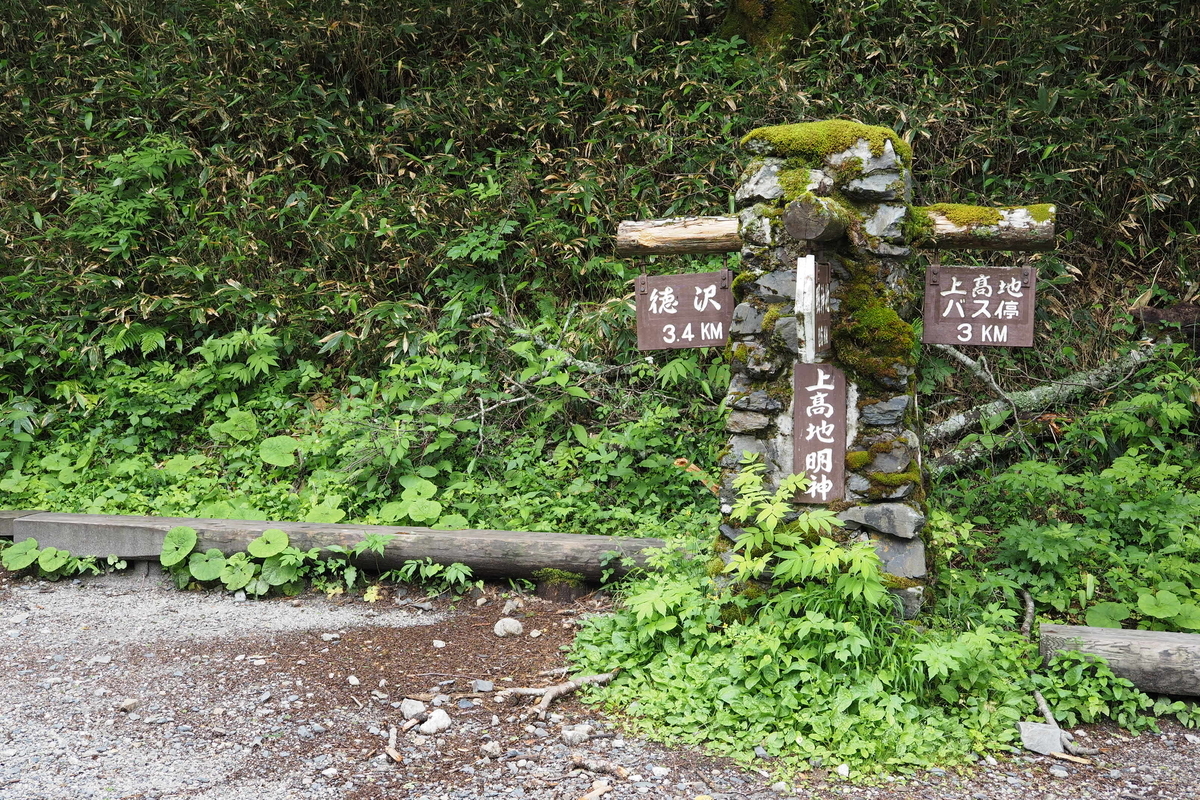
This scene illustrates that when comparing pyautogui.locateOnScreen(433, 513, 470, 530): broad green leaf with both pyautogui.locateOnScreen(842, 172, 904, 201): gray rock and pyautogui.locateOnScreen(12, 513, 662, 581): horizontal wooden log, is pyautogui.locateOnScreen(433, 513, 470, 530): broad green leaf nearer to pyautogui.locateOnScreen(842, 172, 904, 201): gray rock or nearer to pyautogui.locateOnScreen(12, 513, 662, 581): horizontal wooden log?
pyautogui.locateOnScreen(12, 513, 662, 581): horizontal wooden log

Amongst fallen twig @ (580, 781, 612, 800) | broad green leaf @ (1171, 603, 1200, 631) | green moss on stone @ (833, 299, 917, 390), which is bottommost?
fallen twig @ (580, 781, 612, 800)

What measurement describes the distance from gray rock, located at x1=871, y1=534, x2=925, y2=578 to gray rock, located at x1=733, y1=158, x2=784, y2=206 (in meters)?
1.58

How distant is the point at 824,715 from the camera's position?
10.3 feet

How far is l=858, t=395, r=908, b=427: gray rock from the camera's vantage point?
361cm

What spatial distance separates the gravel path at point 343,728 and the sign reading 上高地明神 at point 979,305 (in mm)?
1697

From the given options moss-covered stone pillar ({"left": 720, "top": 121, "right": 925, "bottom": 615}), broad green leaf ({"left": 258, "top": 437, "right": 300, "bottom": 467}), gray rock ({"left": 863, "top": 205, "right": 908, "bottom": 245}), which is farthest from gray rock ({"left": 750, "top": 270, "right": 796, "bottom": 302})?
broad green leaf ({"left": 258, "top": 437, "right": 300, "bottom": 467})

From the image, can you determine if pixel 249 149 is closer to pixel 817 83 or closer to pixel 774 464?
pixel 817 83

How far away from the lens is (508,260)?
711 centimetres

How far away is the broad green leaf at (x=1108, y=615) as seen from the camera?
12.8 ft

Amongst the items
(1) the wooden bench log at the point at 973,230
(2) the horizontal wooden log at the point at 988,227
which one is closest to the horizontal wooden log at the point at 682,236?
(1) the wooden bench log at the point at 973,230

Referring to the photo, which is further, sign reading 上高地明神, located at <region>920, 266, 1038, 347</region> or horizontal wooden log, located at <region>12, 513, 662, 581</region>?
horizontal wooden log, located at <region>12, 513, 662, 581</region>

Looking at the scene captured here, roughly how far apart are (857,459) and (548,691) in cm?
167

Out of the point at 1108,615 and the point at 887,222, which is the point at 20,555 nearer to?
the point at 887,222

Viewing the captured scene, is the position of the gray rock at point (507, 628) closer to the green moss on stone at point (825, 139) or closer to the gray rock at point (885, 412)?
the gray rock at point (885, 412)
